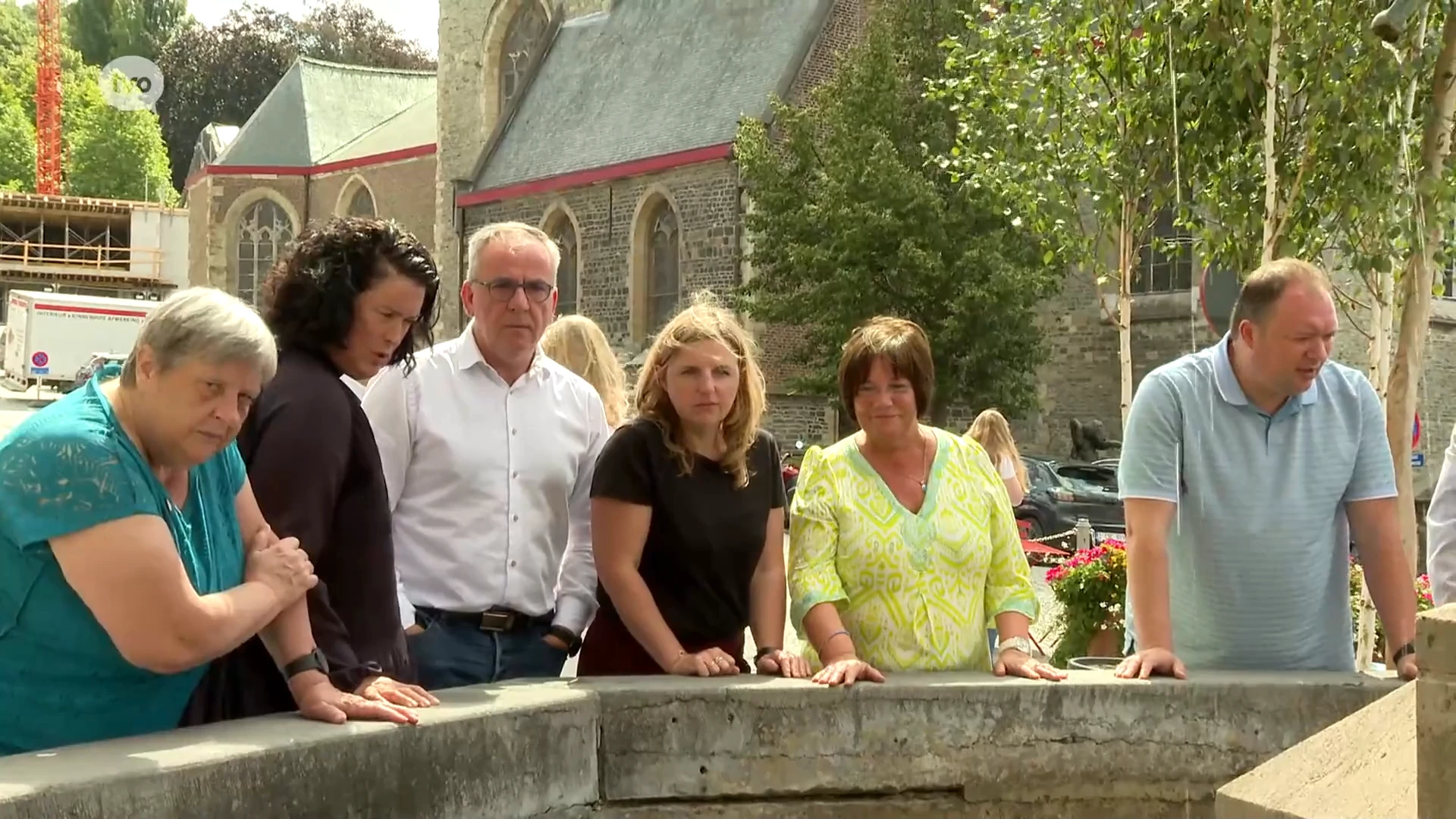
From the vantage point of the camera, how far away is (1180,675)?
347 cm

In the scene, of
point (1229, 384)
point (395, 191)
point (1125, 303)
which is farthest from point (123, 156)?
point (1229, 384)

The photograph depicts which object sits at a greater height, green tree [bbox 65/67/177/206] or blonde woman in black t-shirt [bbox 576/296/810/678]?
green tree [bbox 65/67/177/206]

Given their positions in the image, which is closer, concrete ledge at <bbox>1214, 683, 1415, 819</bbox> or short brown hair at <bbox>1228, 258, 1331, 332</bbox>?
concrete ledge at <bbox>1214, 683, 1415, 819</bbox>

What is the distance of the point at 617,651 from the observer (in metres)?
3.77

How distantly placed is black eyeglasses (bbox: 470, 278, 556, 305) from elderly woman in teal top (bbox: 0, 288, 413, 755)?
1.13 meters

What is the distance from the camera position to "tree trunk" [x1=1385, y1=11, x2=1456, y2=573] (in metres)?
6.40

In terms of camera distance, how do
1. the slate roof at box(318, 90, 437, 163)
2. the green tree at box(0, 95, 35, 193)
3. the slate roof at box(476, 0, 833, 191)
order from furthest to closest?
the green tree at box(0, 95, 35, 193)
the slate roof at box(318, 90, 437, 163)
the slate roof at box(476, 0, 833, 191)

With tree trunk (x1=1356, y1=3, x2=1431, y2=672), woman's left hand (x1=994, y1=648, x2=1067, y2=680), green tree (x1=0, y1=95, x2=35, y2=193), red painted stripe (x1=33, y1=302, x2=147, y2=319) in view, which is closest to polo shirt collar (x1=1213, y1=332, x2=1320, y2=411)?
woman's left hand (x1=994, y1=648, x2=1067, y2=680)

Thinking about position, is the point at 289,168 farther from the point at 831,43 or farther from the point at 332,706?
the point at 332,706

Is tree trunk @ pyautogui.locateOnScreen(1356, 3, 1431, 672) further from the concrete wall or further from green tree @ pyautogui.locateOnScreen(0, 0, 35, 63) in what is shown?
green tree @ pyautogui.locateOnScreen(0, 0, 35, 63)

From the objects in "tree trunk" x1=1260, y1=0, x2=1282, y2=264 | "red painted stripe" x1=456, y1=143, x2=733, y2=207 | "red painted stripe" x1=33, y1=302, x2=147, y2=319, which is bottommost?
"tree trunk" x1=1260, y1=0, x2=1282, y2=264

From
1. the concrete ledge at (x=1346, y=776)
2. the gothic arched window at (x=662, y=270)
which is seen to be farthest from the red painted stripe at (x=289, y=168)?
the concrete ledge at (x=1346, y=776)

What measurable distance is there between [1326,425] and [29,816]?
2846 millimetres

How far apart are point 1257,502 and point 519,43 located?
33721 millimetres
